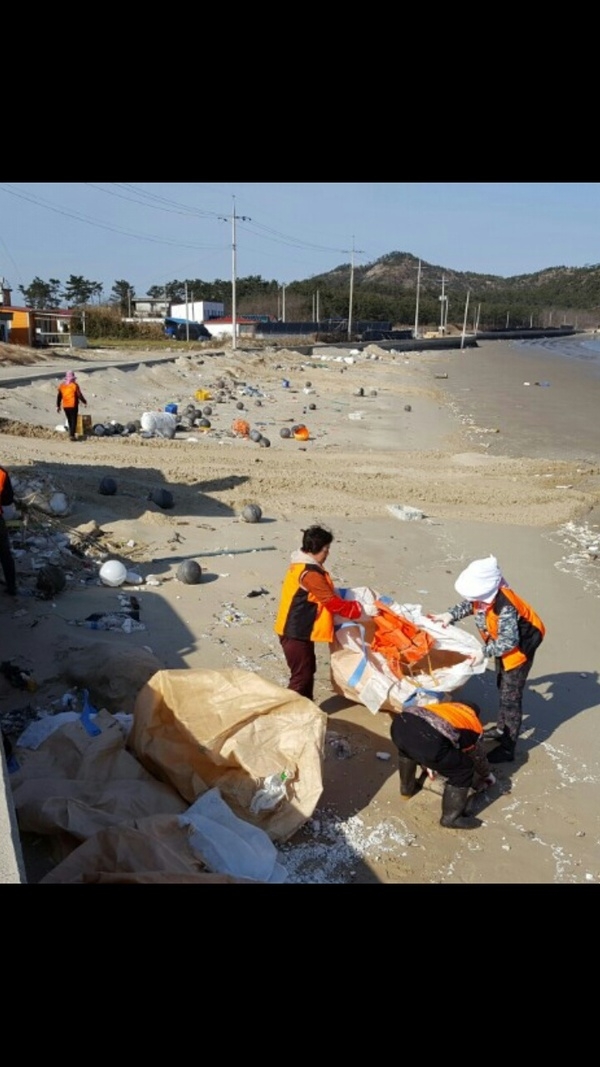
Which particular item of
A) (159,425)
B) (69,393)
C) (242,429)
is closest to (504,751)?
(69,393)

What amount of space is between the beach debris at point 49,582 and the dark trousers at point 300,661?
2.52 meters

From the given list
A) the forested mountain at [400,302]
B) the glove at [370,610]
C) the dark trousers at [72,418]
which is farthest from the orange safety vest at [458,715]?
the forested mountain at [400,302]

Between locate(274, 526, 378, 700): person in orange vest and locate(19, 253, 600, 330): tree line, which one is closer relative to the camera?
locate(274, 526, 378, 700): person in orange vest

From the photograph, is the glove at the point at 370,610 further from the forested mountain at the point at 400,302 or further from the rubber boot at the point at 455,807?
the forested mountain at the point at 400,302

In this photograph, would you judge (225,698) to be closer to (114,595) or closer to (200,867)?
(200,867)

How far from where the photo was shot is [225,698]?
13.2 ft

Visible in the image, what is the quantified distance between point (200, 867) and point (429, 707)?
58.1 inches

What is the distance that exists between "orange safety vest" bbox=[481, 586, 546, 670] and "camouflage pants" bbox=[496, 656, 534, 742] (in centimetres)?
4

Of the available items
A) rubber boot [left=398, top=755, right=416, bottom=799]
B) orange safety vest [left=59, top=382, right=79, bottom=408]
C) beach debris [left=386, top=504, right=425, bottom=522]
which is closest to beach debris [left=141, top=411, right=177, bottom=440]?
orange safety vest [left=59, top=382, right=79, bottom=408]

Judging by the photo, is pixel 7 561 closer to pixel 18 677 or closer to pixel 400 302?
pixel 18 677

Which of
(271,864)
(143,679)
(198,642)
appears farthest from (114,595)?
(271,864)

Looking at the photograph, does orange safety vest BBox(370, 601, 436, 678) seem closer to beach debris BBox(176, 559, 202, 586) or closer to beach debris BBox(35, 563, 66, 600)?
beach debris BBox(176, 559, 202, 586)

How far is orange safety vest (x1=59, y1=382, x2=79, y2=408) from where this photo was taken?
521 inches

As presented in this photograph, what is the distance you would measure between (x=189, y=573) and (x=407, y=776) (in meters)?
3.32
